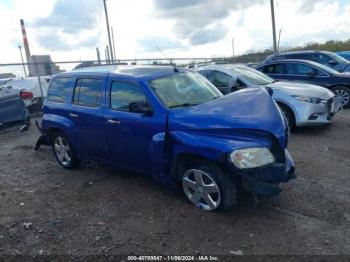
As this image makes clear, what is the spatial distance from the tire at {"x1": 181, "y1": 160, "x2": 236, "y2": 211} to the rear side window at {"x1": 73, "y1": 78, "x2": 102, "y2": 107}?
188cm

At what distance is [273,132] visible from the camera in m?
3.88

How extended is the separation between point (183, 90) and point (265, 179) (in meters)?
1.74

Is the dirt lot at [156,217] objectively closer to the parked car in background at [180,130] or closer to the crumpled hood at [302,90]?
the parked car in background at [180,130]

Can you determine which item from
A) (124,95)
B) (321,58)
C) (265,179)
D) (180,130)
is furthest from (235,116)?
(321,58)

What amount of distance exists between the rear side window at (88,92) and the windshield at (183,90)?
1.00 metres

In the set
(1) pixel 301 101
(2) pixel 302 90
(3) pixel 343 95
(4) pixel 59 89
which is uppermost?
(4) pixel 59 89

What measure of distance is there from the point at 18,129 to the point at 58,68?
20.9ft

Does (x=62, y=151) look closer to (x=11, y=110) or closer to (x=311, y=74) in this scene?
(x=11, y=110)

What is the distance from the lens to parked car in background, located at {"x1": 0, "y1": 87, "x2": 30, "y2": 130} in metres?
9.27

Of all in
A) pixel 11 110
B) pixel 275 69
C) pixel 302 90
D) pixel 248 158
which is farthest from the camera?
pixel 275 69

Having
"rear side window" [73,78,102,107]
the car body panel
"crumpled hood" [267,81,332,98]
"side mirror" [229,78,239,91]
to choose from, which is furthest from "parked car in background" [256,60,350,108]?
"rear side window" [73,78,102,107]

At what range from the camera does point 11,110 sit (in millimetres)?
9469

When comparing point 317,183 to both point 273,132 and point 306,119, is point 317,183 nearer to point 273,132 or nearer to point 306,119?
point 273,132

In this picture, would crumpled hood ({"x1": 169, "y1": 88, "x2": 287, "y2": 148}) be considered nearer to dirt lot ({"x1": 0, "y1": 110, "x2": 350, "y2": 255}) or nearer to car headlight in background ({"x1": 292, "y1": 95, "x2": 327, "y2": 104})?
dirt lot ({"x1": 0, "y1": 110, "x2": 350, "y2": 255})
